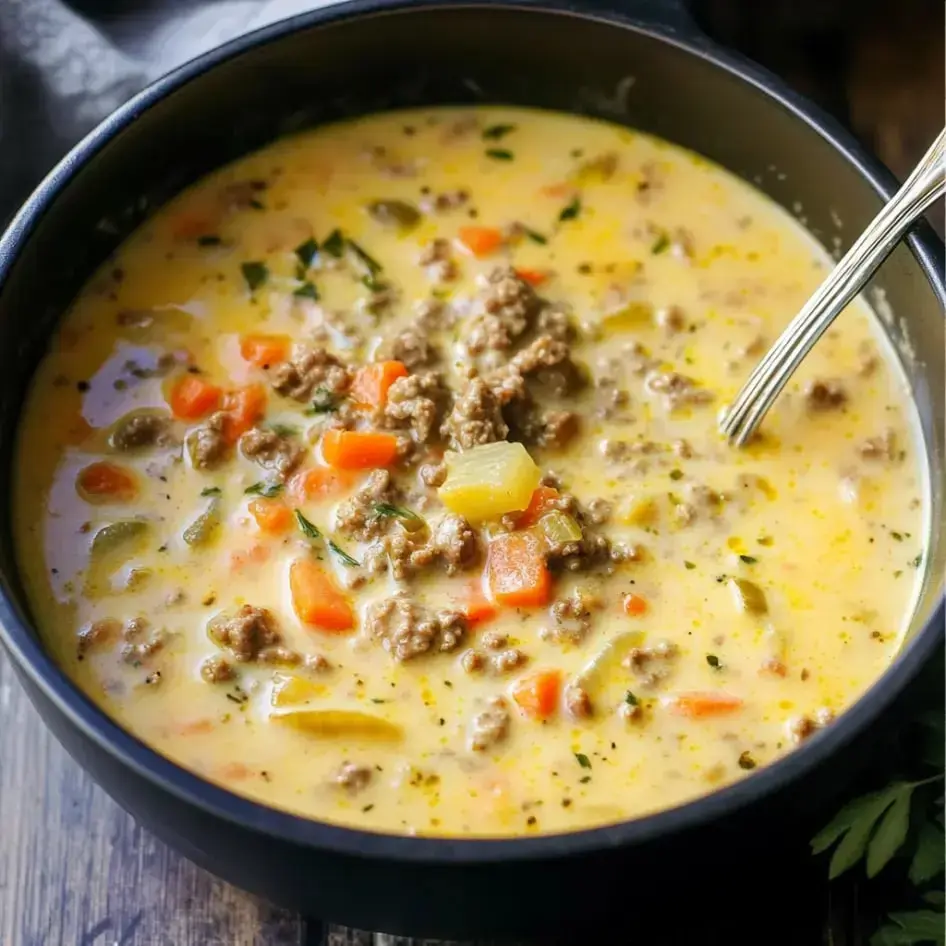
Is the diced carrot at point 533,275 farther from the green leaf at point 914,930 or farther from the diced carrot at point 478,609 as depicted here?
the green leaf at point 914,930

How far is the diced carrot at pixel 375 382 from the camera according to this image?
328cm

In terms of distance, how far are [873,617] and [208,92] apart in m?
1.92

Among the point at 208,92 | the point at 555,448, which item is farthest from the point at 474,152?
the point at 555,448

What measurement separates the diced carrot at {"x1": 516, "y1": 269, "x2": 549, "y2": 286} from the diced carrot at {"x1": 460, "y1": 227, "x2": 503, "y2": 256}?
10cm

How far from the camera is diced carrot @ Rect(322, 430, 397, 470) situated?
10.4 ft

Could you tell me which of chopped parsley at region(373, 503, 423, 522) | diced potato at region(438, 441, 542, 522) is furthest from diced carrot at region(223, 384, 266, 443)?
diced potato at region(438, 441, 542, 522)

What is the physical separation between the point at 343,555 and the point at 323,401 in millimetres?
400

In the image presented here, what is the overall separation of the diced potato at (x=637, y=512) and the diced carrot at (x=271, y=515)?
0.69 m

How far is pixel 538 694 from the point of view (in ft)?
9.39

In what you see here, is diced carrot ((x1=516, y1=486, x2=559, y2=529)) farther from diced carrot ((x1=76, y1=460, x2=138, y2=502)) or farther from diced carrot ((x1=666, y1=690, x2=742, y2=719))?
diced carrot ((x1=76, y1=460, x2=138, y2=502))

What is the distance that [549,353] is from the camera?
10.8 feet

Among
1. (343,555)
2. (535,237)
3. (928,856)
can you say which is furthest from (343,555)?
(928,856)

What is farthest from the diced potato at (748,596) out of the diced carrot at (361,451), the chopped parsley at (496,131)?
the chopped parsley at (496,131)

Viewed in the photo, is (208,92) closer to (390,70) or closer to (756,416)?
(390,70)
